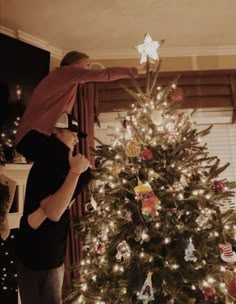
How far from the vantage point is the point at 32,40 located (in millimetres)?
2596

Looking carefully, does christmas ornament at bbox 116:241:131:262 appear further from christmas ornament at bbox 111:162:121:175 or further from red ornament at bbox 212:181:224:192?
red ornament at bbox 212:181:224:192

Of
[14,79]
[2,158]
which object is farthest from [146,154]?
[14,79]

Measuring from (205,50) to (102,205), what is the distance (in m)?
1.90

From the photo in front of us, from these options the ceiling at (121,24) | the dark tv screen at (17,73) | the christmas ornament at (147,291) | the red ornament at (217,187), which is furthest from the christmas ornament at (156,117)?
the dark tv screen at (17,73)

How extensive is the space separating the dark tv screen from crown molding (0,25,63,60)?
0.46 ft

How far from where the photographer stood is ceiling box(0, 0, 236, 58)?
7.39 ft

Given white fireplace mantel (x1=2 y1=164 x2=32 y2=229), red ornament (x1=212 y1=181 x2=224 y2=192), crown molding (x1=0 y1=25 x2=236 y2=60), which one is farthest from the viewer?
crown molding (x1=0 y1=25 x2=236 y2=60)

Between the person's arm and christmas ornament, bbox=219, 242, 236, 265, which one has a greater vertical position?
the person's arm

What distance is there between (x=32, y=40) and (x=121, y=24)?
0.73 metres

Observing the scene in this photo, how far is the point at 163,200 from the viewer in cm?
166

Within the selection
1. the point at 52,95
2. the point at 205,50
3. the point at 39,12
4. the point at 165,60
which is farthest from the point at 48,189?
the point at 205,50

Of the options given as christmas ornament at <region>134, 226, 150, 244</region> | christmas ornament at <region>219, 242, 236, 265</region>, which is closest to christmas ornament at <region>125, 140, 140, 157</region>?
christmas ornament at <region>134, 226, 150, 244</region>

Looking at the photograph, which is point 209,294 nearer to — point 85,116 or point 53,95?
point 53,95

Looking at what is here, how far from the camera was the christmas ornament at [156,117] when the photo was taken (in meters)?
1.76
